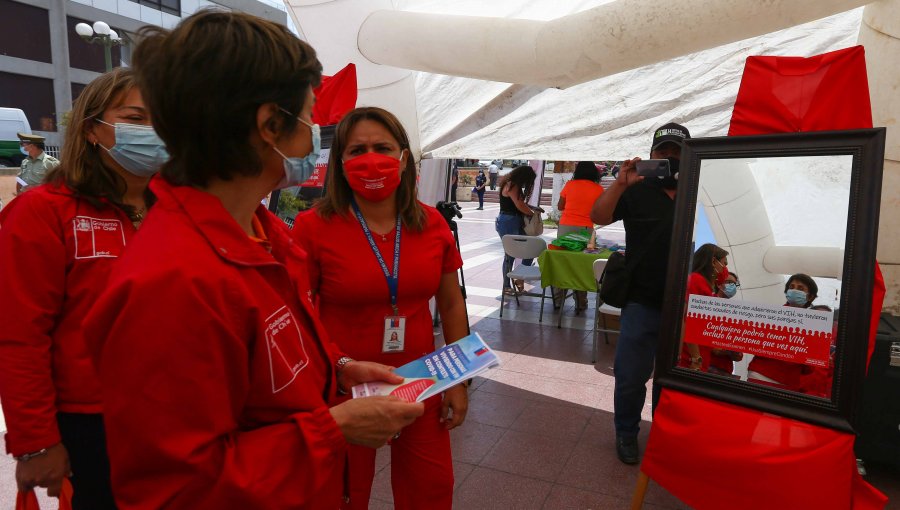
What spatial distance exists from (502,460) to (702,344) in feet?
4.93

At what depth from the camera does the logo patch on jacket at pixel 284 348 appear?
915 mm

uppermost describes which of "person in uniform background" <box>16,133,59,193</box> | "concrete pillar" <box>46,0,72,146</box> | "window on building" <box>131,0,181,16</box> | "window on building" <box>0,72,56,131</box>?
"window on building" <box>131,0,181,16</box>

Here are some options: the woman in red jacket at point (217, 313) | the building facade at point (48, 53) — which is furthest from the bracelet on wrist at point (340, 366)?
the building facade at point (48, 53)

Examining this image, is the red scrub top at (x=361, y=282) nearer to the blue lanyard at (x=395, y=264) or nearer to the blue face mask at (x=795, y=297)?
the blue lanyard at (x=395, y=264)

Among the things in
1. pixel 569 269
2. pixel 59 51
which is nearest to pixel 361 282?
pixel 569 269

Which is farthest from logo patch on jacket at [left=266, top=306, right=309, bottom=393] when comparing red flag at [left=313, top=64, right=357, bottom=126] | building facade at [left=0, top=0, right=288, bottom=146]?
building facade at [left=0, top=0, right=288, bottom=146]

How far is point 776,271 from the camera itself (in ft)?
6.40

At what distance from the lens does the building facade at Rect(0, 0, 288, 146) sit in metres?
22.3

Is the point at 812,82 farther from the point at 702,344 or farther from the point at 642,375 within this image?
the point at 642,375

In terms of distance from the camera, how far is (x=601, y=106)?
149 inches

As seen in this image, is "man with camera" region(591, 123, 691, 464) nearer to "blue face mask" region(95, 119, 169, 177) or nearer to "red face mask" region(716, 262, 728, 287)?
"red face mask" region(716, 262, 728, 287)

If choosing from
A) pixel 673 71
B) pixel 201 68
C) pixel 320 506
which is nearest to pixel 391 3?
pixel 673 71

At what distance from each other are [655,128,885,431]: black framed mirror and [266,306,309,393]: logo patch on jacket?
154 cm

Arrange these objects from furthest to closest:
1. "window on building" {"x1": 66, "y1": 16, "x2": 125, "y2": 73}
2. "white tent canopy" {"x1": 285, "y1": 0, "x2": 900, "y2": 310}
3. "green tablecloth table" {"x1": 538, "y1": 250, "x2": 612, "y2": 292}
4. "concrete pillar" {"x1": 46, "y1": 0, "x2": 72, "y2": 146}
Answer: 1. "window on building" {"x1": 66, "y1": 16, "x2": 125, "y2": 73}
2. "concrete pillar" {"x1": 46, "y1": 0, "x2": 72, "y2": 146}
3. "green tablecloth table" {"x1": 538, "y1": 250, "x2": 612, "y2": 292}
4. "white tent canopy" {"x1": 285, "y1": 0, "x2": 900, "y2": 310}
